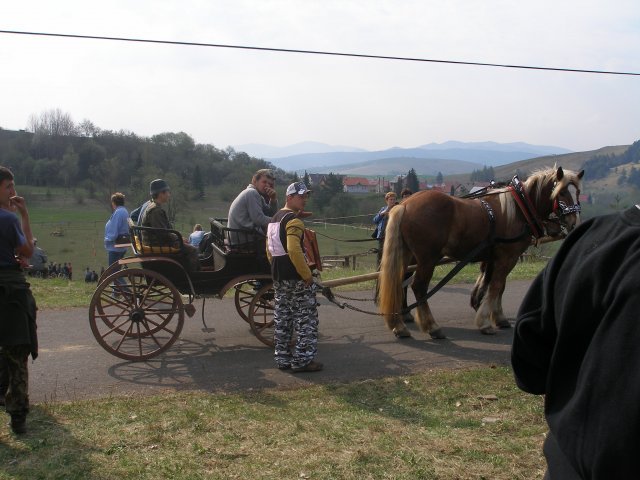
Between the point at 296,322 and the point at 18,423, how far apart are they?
2.77 meters

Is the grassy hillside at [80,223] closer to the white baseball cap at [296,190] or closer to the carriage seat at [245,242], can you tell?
the carriage seat at [245,242]

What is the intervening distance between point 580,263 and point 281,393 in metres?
4.59

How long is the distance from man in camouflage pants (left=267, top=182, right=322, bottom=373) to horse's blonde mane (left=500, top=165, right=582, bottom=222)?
10.00ft

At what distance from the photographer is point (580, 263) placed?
4.74 feet

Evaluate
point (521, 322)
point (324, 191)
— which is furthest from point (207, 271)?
point (324, 191)

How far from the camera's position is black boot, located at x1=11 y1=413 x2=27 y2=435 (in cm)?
459

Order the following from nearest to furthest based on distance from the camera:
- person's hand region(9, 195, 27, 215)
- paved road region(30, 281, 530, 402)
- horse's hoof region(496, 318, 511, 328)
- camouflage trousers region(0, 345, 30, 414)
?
camouflage trousers region(0, 345, 30, 414) < person's hand region(9, 195, 27, 215) < paved road region(30, 281, 530, 402) < horse's hoof region(496, 318, 511, 328)

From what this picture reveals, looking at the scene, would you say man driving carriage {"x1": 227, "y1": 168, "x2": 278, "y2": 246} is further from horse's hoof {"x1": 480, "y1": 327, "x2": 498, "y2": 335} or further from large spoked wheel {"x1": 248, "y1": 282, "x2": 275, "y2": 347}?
horse's hoof {"x1": 480, "y1": 327, "x2": 498, "y2": 335}

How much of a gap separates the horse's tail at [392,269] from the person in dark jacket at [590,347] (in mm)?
5704

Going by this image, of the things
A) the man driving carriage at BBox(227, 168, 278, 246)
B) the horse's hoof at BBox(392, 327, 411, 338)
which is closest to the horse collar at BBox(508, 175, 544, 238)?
the horse's hoof at BBox(392, 327, 411, 338)

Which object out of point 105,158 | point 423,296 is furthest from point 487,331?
point 105,158

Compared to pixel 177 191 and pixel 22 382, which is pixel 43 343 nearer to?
pixel 22 382

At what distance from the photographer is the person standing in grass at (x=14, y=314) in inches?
180

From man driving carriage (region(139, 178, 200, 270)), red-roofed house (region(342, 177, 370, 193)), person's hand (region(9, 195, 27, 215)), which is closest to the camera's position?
person's hand (region(9, 195, 27, 215))
